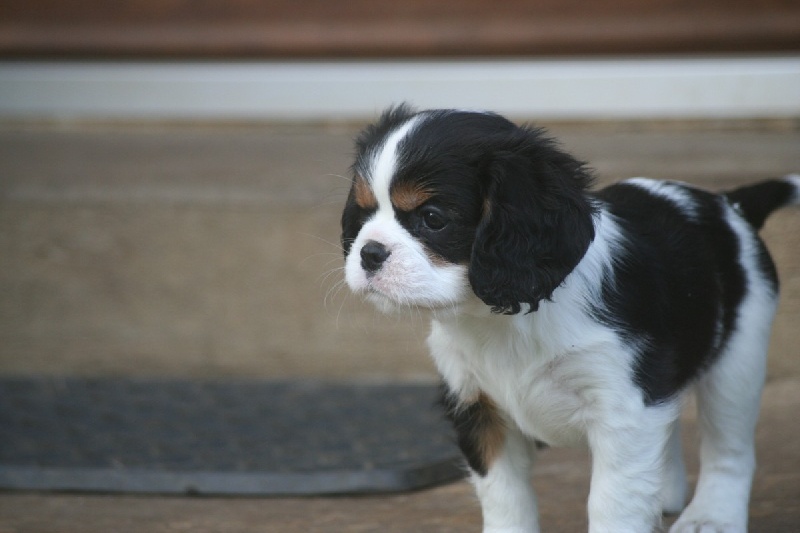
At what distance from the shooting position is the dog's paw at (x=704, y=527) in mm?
3547

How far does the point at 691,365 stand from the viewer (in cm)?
339

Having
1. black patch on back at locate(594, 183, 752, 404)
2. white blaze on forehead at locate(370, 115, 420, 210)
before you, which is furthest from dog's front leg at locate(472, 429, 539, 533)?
white blaze on forehead at locate(370, 115, 420, 210)

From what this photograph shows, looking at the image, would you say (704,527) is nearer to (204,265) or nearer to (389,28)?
(204,265)

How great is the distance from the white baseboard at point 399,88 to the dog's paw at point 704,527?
11.3ft

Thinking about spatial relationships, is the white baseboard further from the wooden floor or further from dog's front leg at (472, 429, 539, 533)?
dog's front leg at (472, 429, 539, 533)

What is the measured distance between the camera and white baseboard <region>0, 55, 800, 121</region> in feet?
21.4

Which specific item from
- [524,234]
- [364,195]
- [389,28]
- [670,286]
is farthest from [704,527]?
[389,28]

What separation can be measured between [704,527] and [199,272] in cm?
307

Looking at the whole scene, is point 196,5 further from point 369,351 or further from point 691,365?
point 691,365

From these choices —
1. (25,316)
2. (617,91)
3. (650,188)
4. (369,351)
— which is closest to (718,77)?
(617,91)

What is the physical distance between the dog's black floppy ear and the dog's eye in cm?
10

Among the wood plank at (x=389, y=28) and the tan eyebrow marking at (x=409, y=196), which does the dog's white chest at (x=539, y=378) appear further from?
the wood plank at (x=389, y=28)

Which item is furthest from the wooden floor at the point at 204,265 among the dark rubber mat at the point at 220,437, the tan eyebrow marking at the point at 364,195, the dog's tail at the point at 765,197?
the tan eyebrow marking at the point at 364,195

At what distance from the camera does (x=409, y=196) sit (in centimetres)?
302
